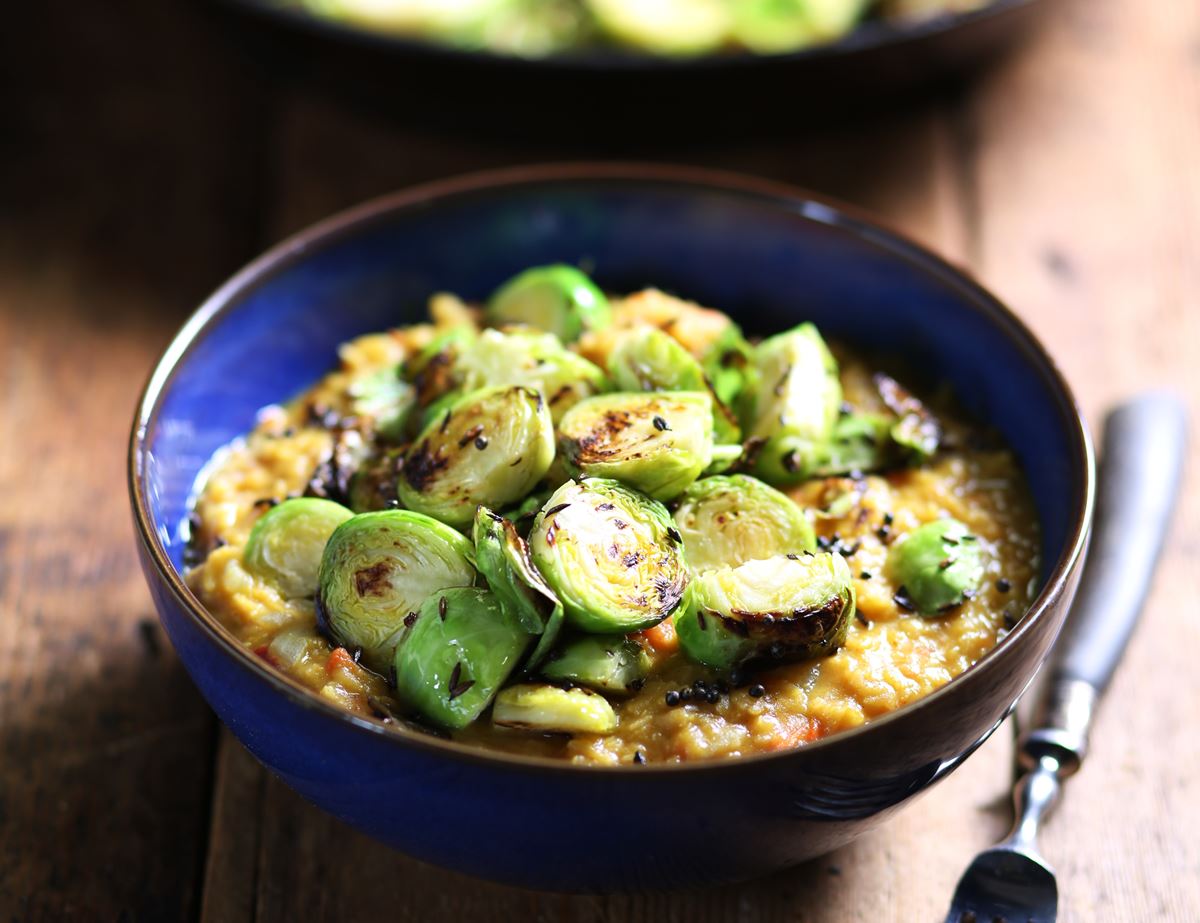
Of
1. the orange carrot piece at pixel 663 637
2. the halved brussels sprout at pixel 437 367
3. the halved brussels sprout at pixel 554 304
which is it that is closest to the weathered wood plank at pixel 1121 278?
the orange carrot piece at pixel 663 637

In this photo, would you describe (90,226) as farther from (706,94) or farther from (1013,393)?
(1013,393)

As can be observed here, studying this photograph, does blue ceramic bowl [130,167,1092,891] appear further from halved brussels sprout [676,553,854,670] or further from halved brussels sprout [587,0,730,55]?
halved brussels sprout [587,0,730,55]

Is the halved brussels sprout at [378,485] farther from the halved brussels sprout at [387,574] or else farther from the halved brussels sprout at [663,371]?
the halved brussels sprout at [663,371]

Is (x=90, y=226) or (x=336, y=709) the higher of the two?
(x=336, y=709)

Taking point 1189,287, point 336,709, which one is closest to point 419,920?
point 336,709

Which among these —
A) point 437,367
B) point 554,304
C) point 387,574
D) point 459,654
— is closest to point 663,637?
point 459,654

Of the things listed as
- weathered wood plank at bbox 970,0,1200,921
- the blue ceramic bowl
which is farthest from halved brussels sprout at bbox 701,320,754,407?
weathered wood plank at bbox 970,0,1200,921
